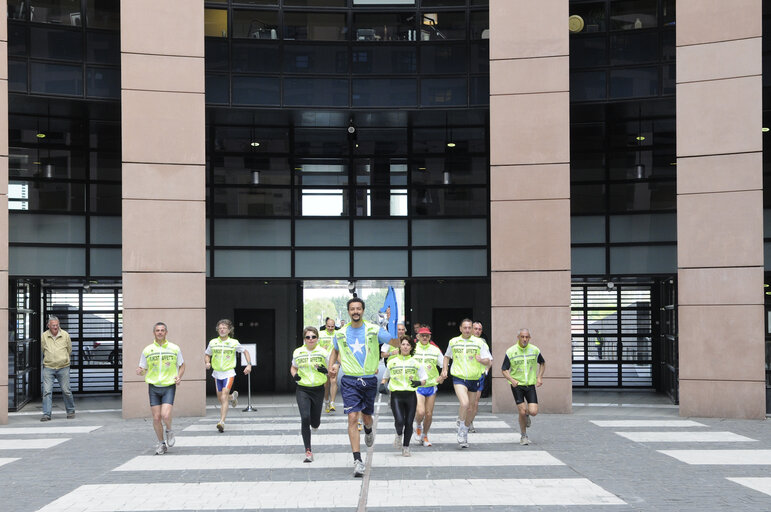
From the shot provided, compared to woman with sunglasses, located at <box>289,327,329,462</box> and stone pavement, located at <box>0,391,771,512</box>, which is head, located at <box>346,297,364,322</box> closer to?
woman with sunglasses, located at <box>289,327,329,462</box>

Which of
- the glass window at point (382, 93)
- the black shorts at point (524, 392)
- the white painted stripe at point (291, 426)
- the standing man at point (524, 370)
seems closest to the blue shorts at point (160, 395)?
the white painted stripe at point (291, 426)

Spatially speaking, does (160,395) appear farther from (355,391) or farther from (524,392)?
(524,392)

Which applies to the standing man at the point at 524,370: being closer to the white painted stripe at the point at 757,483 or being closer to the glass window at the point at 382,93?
the white painted stripe at the point at 757,483

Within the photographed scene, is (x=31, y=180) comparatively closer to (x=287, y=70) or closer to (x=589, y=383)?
(x=287, y=70)

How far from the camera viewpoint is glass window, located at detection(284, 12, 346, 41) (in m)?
23.0

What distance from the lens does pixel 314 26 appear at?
908 inches

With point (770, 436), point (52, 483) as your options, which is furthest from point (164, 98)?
point (770, 436)

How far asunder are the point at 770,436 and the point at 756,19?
8545mm

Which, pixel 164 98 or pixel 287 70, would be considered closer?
pixel 164 98

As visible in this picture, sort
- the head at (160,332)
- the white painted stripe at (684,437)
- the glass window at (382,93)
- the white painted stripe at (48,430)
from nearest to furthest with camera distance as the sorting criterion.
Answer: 1. the head at (160,332)
2. the white painted stripe at (684,437)
3. the white painted stripe at (48,430)
4. the glass window at (382,93)

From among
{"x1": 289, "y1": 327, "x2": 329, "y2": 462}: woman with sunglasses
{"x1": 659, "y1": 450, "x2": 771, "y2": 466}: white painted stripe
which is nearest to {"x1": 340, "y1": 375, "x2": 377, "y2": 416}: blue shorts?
{"x1": 289, "y1": 327, "x2": 329, "y2": 462}: woman with sunglasses

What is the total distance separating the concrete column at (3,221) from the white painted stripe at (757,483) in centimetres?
1441

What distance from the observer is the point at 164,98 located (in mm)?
20781

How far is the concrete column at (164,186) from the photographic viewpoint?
2041 centimetres
